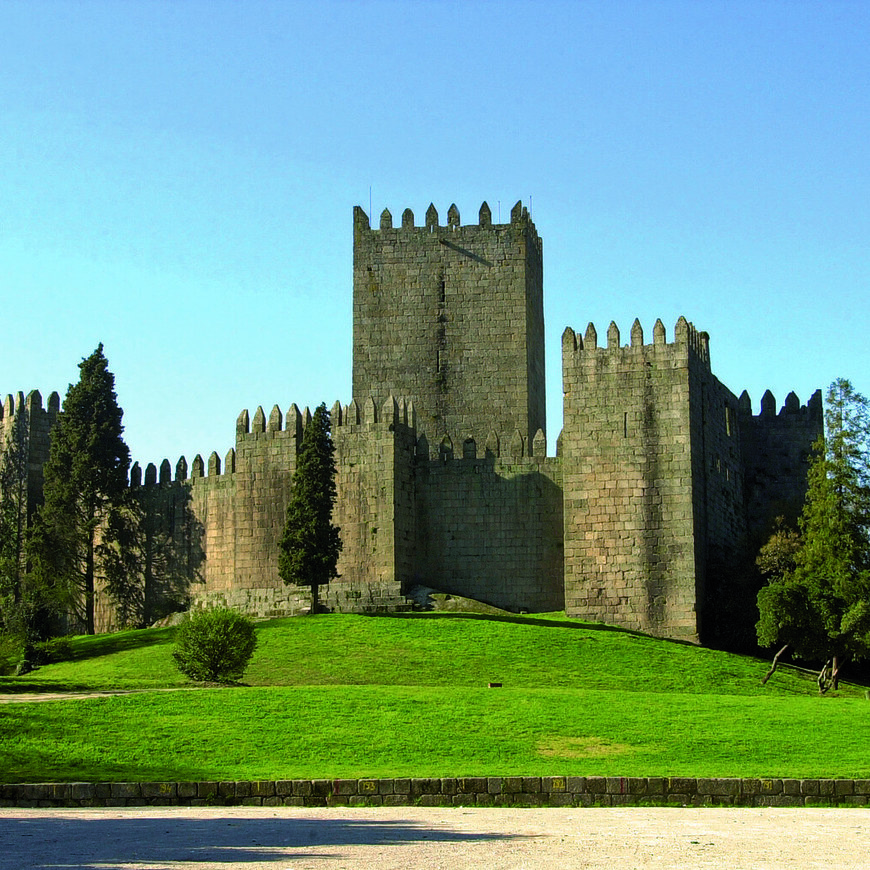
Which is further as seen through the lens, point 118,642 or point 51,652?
point 118,642

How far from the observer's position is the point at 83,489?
48781 millimetres

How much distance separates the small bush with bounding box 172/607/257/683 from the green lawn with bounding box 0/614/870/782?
665 millimetres

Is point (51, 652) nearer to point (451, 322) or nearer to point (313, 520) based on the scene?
point (313, 520)

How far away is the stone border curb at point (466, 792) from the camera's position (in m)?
19.2

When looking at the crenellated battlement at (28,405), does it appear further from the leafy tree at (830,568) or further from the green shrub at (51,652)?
the leafy tree at (830,568)

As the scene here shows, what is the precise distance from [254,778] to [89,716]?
18.2 ft


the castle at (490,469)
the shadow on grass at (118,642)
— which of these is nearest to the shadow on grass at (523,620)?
the castle at (490,469)

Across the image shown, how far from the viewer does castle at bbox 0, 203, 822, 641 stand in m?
40.5

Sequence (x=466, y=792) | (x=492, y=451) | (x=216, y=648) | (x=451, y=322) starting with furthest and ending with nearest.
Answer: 1. (x=451, y=322)
2. (x=492, y=451)
3. (x=216, y=648)
4. (x=466, y=792)

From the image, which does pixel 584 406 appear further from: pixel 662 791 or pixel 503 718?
pixel 662 791

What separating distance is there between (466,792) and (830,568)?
22.0 m

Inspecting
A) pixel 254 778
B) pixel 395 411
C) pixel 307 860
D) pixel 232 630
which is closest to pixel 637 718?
pixel 254 778

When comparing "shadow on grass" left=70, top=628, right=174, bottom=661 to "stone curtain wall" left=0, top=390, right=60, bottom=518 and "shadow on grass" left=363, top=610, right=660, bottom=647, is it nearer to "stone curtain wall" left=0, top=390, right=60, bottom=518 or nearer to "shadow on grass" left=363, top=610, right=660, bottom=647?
"shadow on grass" left=363, top=610, right=660, bottom=647

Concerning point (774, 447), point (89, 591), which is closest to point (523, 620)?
point (774, 447)
